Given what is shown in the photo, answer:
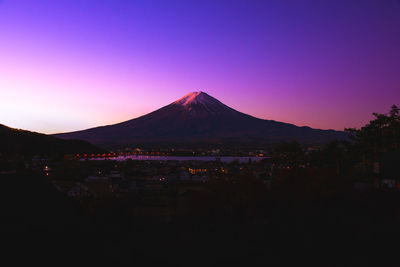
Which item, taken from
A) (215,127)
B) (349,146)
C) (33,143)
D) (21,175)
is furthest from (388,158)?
(215,127)

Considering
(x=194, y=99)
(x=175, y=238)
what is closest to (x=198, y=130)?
(x=194, y=99)

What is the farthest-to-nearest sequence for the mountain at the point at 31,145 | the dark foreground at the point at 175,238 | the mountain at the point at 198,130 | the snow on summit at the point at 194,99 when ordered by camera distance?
the snow on summit at the point at 194,99, the mountain at the point at 198,130, the mountain at the point at 31,145, the dark foreground at the point at 175,238

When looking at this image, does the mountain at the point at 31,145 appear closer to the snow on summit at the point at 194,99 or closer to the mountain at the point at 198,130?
the mountain at the point at 198,130

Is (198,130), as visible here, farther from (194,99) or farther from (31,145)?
(31,145)

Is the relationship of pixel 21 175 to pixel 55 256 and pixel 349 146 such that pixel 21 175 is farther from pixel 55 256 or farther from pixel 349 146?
pixel 349 146

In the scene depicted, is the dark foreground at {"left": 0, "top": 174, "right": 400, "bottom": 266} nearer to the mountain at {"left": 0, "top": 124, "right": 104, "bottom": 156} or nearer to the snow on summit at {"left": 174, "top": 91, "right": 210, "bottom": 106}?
the mountain at {"left": 0, "top": 124, "right": 104, "bottom": 156}

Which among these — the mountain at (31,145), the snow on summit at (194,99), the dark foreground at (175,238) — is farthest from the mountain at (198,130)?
the dark foreground at (175,238)
